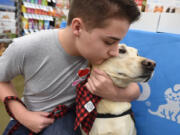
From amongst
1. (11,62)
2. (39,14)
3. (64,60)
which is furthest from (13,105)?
(39,14)

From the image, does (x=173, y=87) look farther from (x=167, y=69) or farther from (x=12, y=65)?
(x=12, y=65)

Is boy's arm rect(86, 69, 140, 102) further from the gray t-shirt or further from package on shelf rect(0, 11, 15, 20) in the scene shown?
package on shelf rect(0, 11, 15, 20)

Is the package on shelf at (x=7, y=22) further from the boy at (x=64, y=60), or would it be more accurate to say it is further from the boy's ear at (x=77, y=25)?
the boy's ear at (x=77, y=25)

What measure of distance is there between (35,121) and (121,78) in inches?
17.2

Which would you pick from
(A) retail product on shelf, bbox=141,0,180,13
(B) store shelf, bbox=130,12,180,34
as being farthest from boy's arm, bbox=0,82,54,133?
(A) retail product on shelf, bbox=141,0,180,13

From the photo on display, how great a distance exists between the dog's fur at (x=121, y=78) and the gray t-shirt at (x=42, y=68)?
16 centimetres

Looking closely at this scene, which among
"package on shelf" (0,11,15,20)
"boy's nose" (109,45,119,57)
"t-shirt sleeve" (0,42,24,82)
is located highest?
"package on shelf" (0,11,15,20)

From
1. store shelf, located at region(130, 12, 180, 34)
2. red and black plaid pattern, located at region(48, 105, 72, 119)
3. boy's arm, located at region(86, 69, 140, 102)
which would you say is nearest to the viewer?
boy's arm, located at region(86, 69, 140, 102)

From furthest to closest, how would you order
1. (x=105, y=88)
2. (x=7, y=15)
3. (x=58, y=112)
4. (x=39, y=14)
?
(x=39, y=14)
(x=7, y=15)
(x=58, y=112)
(x=105, y=88)

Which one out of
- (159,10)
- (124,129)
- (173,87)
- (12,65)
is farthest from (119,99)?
(159,10)

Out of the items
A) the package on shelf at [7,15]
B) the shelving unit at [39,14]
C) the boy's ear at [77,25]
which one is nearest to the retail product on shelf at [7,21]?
the package on shelf at [7,15]

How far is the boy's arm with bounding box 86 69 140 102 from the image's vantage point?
731 mm

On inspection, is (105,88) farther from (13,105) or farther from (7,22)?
(7,22)

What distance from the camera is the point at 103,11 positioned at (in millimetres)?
615
